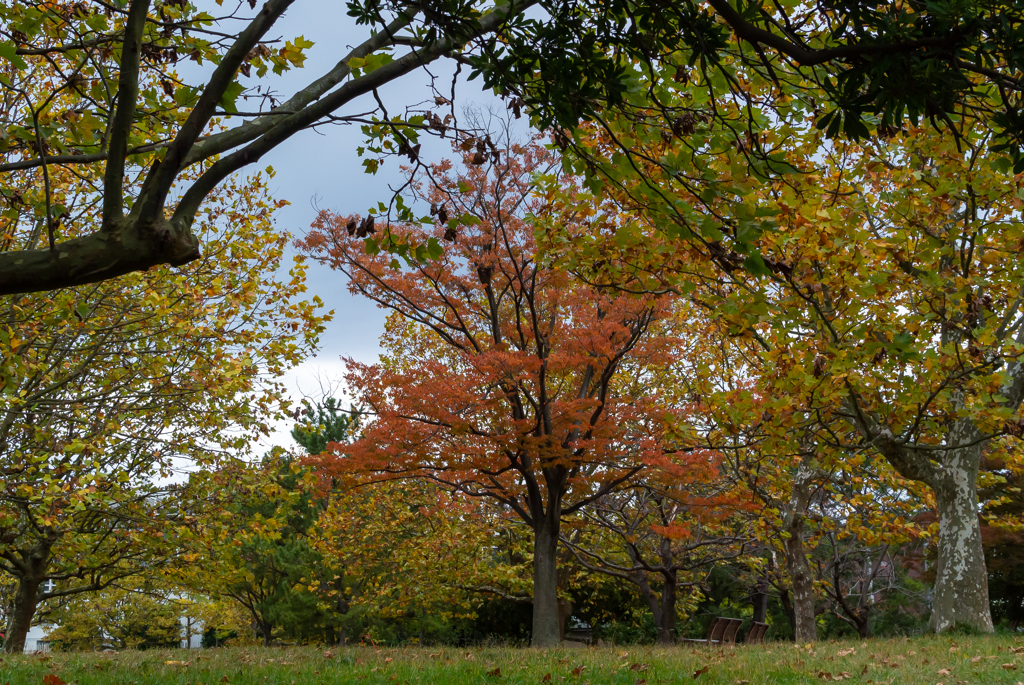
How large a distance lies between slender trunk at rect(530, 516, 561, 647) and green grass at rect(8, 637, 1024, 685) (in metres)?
3.13

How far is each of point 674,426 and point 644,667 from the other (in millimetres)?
3393

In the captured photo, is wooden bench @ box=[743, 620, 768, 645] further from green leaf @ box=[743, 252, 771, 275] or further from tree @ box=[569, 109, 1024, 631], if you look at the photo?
green leaf @ box=[743, 252, 771, 275]

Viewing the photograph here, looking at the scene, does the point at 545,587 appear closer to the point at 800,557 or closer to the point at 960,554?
the point at 800,557

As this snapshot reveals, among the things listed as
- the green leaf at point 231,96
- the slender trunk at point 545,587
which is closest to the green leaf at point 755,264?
the green leaf at point 231,96

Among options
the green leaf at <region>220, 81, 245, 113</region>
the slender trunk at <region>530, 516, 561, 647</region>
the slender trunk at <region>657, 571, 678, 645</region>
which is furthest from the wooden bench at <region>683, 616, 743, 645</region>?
the green leaf at <region>220, 81, 245, 113</region>

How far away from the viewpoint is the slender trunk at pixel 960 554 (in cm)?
984

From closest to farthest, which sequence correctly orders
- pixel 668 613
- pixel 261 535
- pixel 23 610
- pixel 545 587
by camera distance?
pixel 261 535 < pixel 545 587 < pixel 23 610 < pixel 668 613

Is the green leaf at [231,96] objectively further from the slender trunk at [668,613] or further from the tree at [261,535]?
the slender trunk at [668,613]

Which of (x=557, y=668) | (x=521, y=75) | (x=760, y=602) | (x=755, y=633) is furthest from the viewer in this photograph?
(x=760, y=602)

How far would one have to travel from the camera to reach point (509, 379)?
9.80 meters

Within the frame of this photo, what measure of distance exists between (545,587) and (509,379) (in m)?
3.90

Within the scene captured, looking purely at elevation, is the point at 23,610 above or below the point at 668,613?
above

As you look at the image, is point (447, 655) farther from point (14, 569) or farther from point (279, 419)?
point (14, 569)

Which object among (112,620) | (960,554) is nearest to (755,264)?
(960,554)
